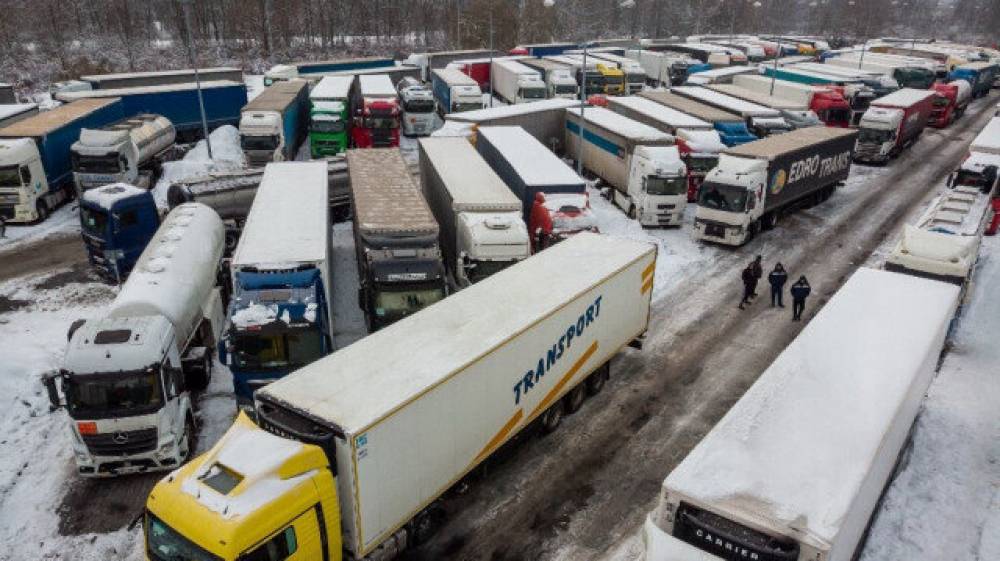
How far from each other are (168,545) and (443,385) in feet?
14.3

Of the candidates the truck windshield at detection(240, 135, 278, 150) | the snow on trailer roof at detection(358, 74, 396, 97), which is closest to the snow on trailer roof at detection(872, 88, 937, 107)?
the snow on trailer roof at detection(358, 74, 396, 97)

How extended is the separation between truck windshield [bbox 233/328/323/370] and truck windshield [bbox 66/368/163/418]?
1.67 meters

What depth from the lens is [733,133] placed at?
33.8 m

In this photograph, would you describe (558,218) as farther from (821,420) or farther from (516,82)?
(516,82)

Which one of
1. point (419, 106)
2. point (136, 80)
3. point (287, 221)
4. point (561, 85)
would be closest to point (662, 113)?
point (561, 85)

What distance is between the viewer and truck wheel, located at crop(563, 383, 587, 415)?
51.4 ft

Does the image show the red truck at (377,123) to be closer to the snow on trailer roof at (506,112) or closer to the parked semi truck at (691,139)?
the snow on trailer roof at (506,112)

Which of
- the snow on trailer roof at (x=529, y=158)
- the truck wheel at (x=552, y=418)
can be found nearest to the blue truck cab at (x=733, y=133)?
the snow on trailer roof at (x=529, y=158)

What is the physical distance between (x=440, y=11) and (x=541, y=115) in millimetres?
70667

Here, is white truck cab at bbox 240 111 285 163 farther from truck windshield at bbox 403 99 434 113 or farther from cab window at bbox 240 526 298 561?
cab window at bbox 240 526 298 561

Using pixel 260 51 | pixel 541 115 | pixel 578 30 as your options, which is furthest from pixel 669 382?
pixel 578 30

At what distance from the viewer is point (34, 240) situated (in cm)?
2638

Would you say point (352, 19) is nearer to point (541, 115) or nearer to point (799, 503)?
point (541, 115)

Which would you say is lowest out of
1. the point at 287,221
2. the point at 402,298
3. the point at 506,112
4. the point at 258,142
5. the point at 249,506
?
the point at 402,298
